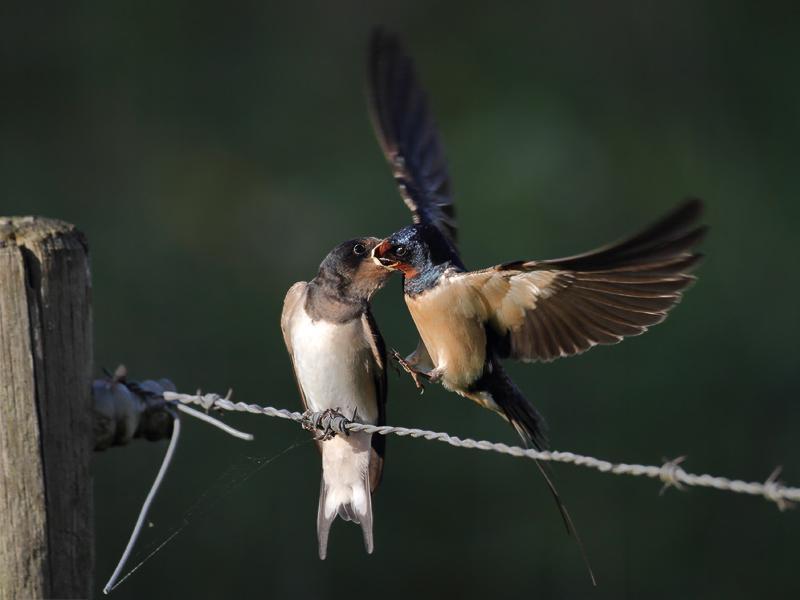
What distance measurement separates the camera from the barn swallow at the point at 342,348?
291 centimetres

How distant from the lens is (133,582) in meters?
5.24

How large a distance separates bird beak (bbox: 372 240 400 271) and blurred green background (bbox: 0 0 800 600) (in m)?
2.67

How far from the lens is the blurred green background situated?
5.73 meters

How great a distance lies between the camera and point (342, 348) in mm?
2908

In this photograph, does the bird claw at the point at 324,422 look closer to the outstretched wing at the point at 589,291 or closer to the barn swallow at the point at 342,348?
the barn swallow at the point at 342,348

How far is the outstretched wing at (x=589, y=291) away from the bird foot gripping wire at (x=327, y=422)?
14.0 inches

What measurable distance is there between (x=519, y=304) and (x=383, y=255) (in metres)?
0.29

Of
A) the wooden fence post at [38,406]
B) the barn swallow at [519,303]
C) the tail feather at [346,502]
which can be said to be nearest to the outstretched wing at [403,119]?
the barn swallow at [519,303]

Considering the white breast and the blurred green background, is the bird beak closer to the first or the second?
the white breast

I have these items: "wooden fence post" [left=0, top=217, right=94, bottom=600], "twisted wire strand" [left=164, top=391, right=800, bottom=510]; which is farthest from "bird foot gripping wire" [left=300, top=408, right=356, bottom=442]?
"wooden fence post" [left=0, top=217, right=94, bottom=600]

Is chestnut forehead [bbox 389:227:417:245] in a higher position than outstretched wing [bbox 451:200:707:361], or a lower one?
higher

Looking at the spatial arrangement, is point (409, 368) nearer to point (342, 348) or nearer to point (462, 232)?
point (342, 348)

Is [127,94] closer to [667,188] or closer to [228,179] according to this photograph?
[228,179]

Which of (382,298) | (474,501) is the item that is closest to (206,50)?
(382,298)
